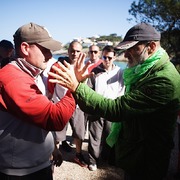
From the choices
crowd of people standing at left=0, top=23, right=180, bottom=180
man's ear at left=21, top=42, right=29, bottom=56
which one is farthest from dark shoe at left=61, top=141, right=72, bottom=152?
man's ear at left=21, top=42, right=29, bottom=56

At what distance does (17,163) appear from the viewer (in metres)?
1.72

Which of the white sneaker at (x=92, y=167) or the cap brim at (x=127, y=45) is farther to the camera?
the white sneaker at (x=92, y=167)

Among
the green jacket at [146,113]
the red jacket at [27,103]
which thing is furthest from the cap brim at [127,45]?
the red jacket at [27,103]

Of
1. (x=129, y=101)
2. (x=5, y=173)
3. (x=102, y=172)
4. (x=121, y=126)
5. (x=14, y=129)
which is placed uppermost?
(x=129, y=101)

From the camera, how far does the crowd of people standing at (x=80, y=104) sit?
1613mm

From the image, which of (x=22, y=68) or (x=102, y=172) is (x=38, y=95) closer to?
(x=22, y=68)

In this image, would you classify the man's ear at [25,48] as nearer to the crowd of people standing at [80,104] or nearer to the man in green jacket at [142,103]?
the crowd of people standing at [80,104]

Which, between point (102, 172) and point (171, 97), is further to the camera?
point (102, 172)

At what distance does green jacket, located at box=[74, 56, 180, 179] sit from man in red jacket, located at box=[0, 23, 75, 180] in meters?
0.26

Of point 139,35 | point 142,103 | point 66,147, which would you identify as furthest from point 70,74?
point 66,147

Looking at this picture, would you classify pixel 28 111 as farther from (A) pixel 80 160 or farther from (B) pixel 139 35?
(A) pixel 80 160

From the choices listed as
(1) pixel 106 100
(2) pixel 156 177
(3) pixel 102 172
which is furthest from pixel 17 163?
(3) pixel 102 172

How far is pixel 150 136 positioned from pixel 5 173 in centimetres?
120

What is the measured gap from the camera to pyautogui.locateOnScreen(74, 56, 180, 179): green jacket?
1.72 metres
